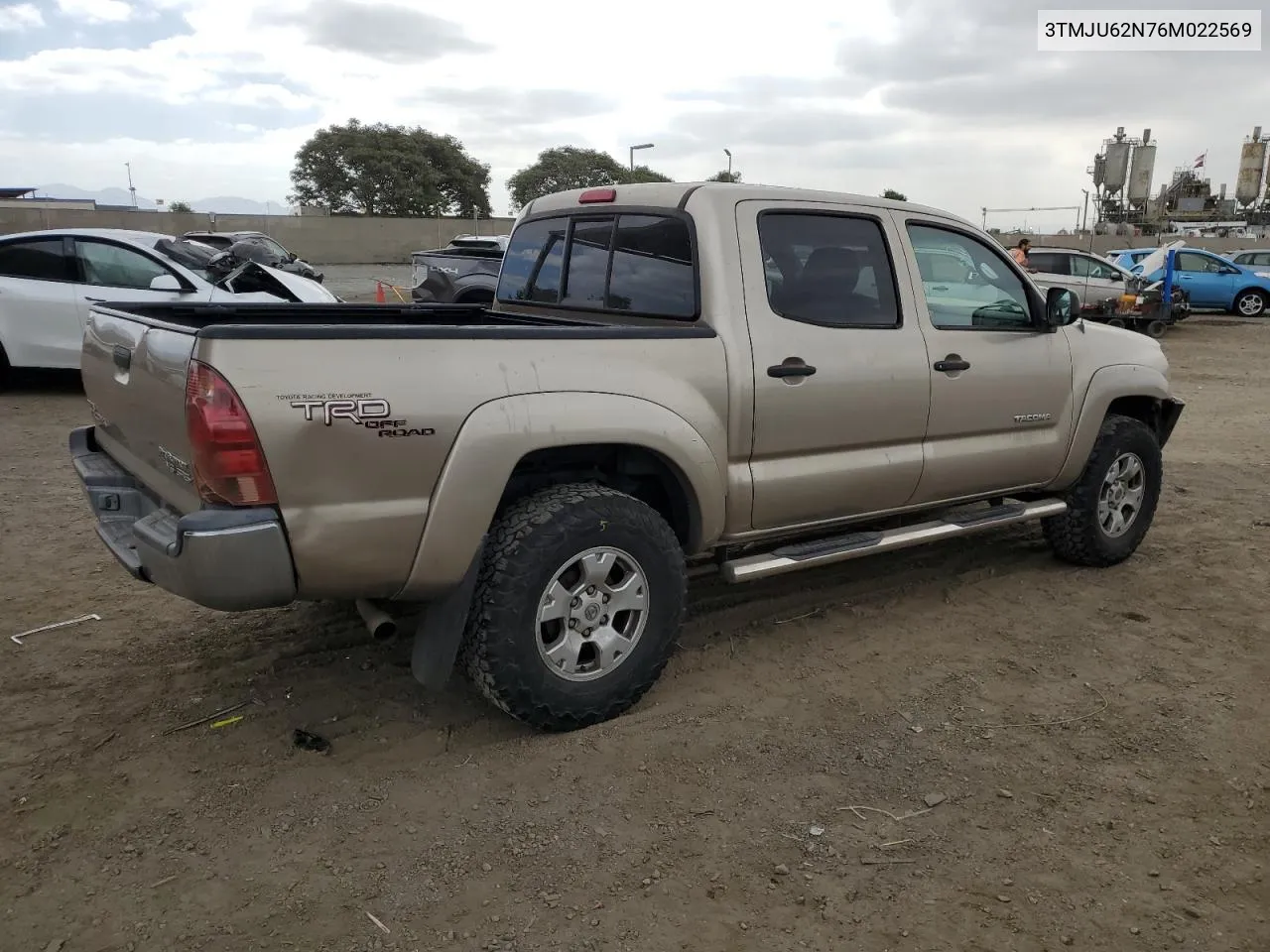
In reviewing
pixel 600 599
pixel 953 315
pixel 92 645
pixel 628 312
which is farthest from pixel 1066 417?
pixel 92 645

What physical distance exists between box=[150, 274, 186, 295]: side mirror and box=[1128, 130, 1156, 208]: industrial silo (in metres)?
62.6

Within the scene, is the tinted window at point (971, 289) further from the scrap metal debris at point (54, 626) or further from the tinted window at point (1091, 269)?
the tinted window at point (1091, 269)

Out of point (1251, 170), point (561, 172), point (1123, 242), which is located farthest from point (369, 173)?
point (1251, 170)

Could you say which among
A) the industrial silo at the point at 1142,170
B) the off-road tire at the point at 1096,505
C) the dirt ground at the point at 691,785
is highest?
the industrial silo at the point at 1142,170

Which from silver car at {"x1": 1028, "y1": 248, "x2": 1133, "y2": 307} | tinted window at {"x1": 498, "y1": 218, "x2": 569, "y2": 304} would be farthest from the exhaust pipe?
silver car at {"x1": 1028, "y1": 248, "x2": 1133, "y2": 307}

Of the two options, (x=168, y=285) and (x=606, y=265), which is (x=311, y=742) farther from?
(x=168, y=285)

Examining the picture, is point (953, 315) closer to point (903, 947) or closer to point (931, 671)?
point (931, 671)

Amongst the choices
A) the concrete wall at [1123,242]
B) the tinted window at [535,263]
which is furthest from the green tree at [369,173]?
the tinted window at [535,263]

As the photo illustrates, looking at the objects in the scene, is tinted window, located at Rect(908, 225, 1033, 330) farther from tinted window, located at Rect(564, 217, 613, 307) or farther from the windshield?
the windshield

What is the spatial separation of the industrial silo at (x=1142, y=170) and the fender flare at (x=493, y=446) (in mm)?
65537

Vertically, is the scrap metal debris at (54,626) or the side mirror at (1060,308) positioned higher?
the side mirror at (1060,308)

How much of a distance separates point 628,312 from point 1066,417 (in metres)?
2.42

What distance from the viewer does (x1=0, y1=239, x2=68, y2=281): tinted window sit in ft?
30.4

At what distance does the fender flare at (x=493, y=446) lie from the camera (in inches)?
117
